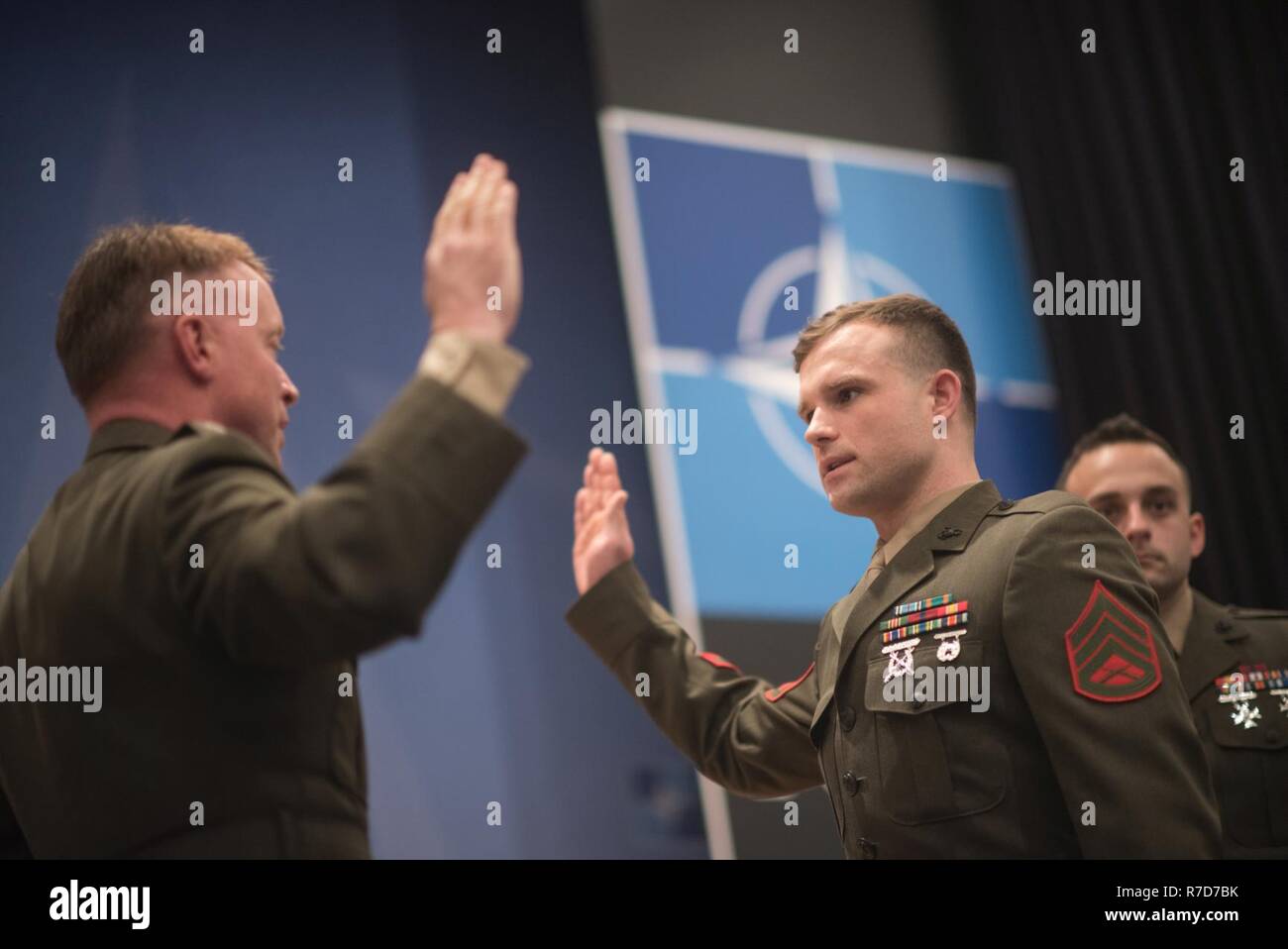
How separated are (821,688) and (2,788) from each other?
1244 mm

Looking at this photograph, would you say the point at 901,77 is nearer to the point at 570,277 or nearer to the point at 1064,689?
the point at 570,277

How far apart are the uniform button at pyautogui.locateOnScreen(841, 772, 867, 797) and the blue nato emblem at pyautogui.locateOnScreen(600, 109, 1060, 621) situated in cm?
208

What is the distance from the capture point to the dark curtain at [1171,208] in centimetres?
446

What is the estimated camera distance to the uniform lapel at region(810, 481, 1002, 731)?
2.06 meters

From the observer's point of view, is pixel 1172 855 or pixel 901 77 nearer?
pixel 1172 855

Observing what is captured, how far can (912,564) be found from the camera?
6.84ft

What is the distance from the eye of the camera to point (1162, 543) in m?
2.98

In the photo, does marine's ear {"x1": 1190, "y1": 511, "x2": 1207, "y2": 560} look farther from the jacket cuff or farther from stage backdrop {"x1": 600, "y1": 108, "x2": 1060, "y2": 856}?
the jacket cuff

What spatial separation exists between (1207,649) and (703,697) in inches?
49.4
